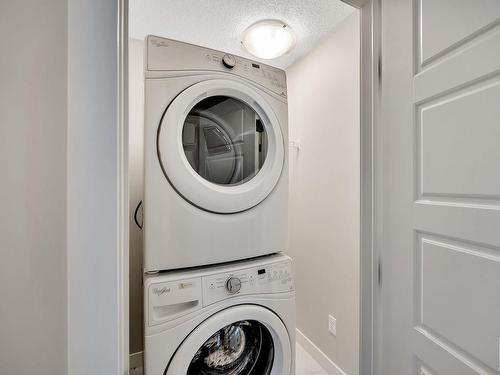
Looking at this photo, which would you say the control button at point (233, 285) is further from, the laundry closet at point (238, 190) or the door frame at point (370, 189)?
the door frame at point (370, 189)

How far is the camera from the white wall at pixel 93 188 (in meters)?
0.43

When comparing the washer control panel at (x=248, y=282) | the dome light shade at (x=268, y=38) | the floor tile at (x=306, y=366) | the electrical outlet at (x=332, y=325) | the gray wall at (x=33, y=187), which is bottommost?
the floor tile at (x=306, y=366)

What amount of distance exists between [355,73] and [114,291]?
63.4 inches

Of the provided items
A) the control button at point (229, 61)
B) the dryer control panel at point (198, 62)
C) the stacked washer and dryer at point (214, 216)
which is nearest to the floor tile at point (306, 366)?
the stacked washer and dryer at point (214, 216)

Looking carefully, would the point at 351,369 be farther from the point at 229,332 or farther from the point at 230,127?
the point at 230,127

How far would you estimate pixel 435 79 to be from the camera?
2.33 ft

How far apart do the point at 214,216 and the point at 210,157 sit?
30 centimetres

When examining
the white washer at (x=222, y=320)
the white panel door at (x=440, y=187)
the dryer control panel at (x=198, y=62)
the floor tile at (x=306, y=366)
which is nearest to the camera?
the white panel door at (x=440, y=187)

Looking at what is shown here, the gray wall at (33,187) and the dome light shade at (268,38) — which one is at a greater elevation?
the dome light shade at (268,38)

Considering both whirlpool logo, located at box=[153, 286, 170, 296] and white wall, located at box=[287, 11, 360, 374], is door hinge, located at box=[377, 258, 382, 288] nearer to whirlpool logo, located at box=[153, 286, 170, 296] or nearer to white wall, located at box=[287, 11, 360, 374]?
white wall, located at box=[287, 11, 360, 374]

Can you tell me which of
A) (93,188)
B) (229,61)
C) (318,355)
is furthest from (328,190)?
(93,188)

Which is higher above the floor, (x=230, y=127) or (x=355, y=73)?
(x=355, y=73)

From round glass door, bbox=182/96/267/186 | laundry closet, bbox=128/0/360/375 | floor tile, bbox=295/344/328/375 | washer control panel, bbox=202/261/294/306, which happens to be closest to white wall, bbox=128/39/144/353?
laundry closet, bbox=128/0/360/375

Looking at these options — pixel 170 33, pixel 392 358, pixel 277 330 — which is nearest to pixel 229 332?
pixel 277 330
